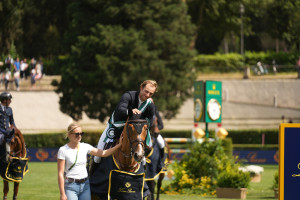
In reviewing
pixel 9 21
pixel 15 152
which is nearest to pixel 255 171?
pixel 15 152

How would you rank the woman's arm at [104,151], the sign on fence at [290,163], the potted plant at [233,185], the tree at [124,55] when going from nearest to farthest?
the sign on fence at [290,163] < the woman's arm at [104,151] < the potted plant at [233,185] < the tree at [124,55]

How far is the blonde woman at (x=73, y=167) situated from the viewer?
9469mm

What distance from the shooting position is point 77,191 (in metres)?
9.55

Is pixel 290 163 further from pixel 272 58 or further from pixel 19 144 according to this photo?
pixel 272 58

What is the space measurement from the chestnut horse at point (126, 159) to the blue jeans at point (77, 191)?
72 cm

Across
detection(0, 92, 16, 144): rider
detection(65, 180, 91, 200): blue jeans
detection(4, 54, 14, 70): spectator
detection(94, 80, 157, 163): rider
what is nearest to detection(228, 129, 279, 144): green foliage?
detection(4, 54, 14, 70): spectator

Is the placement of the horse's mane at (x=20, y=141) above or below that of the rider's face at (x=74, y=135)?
below

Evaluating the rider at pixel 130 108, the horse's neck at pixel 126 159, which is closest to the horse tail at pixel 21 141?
the rider at pixel 130 108

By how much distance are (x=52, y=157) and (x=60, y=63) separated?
13357 mm

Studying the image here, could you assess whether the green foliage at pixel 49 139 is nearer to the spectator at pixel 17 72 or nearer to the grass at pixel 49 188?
the spectator at pixel 17 72

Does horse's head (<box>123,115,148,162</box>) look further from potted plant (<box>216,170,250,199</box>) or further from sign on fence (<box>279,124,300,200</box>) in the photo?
potted plant (<box>216,170,250,199</box>)

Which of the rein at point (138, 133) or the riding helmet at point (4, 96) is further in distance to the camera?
the riding helmet at point (4, 96)

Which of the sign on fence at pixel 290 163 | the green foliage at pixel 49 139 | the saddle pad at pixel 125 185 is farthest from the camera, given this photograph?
the green foliage at pixel 49 139

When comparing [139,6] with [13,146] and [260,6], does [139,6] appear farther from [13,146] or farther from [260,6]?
[13,146]
